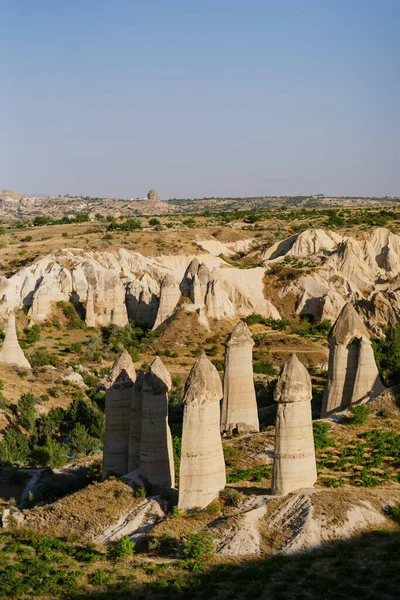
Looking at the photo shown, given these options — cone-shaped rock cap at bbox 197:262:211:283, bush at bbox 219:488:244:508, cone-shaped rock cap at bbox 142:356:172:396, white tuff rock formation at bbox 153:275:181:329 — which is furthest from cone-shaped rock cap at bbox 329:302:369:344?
cone-shaped rock cap at bbox 197:262:211:283

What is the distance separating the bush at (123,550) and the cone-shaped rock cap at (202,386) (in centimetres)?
349

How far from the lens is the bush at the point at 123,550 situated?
17531 millimetres

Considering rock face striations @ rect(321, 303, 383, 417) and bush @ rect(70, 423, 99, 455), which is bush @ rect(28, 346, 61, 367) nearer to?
bush @ rect(70, 423, 99, 455)

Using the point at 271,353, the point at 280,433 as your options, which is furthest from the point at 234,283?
the point at 280,433

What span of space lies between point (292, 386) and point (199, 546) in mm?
4206

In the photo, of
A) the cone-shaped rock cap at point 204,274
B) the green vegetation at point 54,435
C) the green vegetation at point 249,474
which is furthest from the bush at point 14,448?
the cone-shaped rock cap at point 204,274

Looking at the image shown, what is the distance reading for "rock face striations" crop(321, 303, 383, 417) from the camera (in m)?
24.9

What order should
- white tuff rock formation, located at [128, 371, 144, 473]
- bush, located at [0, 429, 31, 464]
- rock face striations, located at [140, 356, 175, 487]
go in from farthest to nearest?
bush, located at [0, 429, 31, 464] < white tuff rock formation, located at [128, 371, 144, 473] < rock face striations, located at [140, 356, 175, 487]

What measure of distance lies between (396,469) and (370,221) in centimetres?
5954

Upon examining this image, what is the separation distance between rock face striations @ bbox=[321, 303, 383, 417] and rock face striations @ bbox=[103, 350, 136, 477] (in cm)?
739

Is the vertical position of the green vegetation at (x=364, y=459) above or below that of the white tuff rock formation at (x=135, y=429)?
below

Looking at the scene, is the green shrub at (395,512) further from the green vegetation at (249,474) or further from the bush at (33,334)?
the bush at (33,334)

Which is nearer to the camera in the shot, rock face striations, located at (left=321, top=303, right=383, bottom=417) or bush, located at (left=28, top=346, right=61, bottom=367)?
rock face striations, located at (left=321, top=303, right=383, bottom=417)

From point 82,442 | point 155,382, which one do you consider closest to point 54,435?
point 82,442
